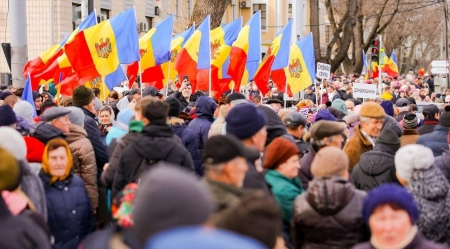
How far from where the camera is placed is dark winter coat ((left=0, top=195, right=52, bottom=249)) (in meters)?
3.85

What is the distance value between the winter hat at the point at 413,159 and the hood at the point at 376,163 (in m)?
0.74

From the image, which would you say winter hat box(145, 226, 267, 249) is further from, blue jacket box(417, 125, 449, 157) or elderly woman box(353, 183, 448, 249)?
blue jacket box(417, 125, 449, 157)

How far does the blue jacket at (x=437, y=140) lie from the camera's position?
9.34 m

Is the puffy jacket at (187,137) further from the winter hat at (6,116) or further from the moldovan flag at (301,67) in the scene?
the moldovan flag at (301,67)

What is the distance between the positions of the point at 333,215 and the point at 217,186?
153 cm

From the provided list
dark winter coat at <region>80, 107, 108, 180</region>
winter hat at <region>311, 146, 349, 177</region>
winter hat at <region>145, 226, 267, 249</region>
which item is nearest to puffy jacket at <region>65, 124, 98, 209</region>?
dark winter coat at <region>80, 107, 108, 180</region>

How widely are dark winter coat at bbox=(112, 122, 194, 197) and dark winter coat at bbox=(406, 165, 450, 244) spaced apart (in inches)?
64.9

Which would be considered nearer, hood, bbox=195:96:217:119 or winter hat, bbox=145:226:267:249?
winter hat, bbox=145:226:267:249

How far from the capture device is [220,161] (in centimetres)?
411

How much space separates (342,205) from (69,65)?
30.9 feet

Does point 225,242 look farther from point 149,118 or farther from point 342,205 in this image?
point 149,118

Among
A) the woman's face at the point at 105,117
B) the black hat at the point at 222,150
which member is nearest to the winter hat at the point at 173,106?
the woman's face at the point at 105,117

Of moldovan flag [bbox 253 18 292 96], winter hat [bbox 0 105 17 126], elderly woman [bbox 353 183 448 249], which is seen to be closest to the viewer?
elderly woman [bbox 353 183 448 249]

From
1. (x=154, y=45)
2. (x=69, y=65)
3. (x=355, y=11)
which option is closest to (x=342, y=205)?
(x=69, y=65)
